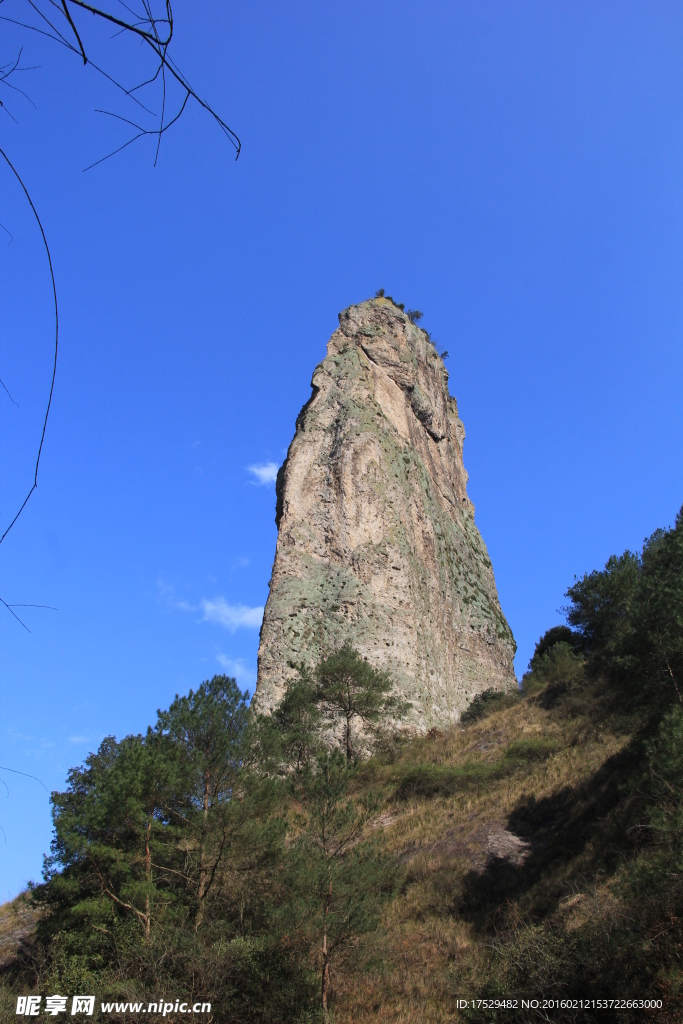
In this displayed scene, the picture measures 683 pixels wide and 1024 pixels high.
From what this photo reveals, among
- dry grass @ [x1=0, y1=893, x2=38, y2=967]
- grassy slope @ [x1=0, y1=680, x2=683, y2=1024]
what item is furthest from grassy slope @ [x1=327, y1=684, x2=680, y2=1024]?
dry grass @ [x1=0, y1=893, x2=38, y2=967]

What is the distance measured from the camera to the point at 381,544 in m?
28.9

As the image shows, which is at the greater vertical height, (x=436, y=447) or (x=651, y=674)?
(x=436, y=447)

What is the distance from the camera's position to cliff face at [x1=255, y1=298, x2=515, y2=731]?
1024 inches

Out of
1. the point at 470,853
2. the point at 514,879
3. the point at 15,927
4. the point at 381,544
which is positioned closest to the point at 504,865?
the point at 514,879

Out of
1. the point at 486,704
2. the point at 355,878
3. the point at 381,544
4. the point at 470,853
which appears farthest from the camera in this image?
the point at 381,544

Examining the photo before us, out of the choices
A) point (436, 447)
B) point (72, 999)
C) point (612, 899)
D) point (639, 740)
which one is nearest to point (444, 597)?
point (436, 447)

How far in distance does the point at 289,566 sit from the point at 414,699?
7526mm

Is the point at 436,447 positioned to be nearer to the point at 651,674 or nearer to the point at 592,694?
the point at 592,694

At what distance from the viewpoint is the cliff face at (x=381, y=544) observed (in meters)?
26.0

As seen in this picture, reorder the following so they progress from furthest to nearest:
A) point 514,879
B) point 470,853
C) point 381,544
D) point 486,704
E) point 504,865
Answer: point 381,544
point 486,704
point 470,853
point 504,865
point 514,879

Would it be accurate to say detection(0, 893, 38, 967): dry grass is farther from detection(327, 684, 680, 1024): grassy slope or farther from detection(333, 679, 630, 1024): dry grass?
detection(327, 684, 680, 1024): grassy slope

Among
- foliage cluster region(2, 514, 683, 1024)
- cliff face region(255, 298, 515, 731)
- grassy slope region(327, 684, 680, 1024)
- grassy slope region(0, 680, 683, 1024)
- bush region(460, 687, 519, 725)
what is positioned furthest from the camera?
bush region(460, 687, 519, 725)

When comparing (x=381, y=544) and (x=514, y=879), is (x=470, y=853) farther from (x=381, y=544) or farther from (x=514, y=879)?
(x=381, y=544)

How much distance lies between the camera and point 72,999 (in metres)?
8.59
